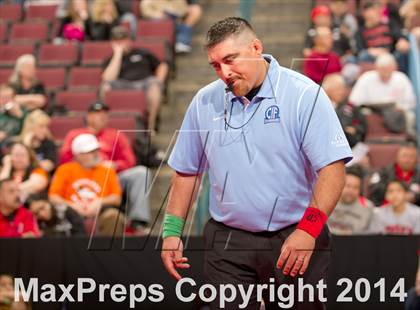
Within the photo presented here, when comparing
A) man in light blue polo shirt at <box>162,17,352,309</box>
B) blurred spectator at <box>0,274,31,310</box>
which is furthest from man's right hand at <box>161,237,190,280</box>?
blurred spectator at <box>0,274,31,310</box>

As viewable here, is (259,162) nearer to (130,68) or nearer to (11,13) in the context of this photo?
(130,68)

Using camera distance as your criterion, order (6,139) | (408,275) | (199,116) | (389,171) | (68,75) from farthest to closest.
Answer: (68,75) → (6,139) → (389,171) → (408,275) → (199,116)

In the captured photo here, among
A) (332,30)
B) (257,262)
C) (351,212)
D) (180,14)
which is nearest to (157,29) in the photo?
(180,14)

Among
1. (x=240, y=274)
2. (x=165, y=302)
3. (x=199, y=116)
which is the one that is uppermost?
(x=199, y=116)

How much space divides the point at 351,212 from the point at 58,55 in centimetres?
565

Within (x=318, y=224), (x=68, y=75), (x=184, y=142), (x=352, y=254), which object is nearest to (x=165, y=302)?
(x=352, y=254)

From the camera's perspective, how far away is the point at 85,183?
923 centimetres

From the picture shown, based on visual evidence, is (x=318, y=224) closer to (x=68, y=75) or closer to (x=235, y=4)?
(x=68, y=75)

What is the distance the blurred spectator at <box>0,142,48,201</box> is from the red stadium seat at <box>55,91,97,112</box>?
190 centimetres

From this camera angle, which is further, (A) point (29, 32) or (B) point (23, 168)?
(A) point (29, 32)

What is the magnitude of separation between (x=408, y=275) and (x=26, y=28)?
7.87 metres

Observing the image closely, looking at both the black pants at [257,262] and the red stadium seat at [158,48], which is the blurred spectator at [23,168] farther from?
the black pants at [257,262]

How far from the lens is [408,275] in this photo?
25.1 ft

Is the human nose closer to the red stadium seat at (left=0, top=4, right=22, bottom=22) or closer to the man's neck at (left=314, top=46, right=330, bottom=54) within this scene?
the man's neck at (left=314, top=46, right=330, bottom=54)
